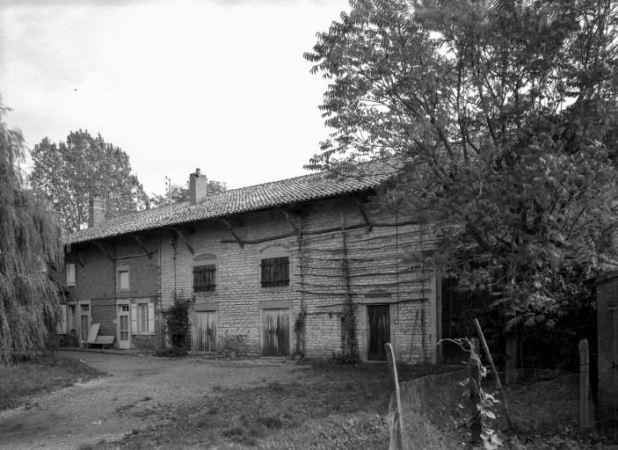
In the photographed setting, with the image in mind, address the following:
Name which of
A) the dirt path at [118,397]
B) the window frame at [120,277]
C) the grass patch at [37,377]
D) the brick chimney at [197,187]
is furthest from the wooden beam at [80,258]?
the grass patch at [37,377]

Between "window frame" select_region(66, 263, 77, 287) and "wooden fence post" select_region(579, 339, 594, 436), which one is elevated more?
"window frame" select_region(66, 263, 77, 287)

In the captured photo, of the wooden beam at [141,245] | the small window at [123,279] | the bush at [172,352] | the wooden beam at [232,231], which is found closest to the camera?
the wooden beam at [232,231]

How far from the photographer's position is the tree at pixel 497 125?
7520 mm

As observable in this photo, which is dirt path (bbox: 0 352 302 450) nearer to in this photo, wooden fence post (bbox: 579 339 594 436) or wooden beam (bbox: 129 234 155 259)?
wooden beam (bbox: 129 234 155 259)

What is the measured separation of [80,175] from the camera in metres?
38.7

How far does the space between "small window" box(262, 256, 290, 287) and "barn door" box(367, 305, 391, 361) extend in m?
3.35

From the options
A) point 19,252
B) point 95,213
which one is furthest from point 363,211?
point 95,213

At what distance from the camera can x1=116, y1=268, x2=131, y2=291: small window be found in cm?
2431

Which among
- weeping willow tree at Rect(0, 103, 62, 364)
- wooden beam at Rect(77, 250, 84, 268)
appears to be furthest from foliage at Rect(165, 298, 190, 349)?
weeping willow tree at Rect(0, 103, 62, 364)

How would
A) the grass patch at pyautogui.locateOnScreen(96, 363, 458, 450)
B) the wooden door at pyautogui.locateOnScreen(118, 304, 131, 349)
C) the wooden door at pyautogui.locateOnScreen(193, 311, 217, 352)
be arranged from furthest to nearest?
the wooden door at pyautogui.locateOnScreen(118, 304, 131, 349), the wooden door at pyautogui.locateOnScreen(193, 311, 217, 352), the grass patch at pyautogui.locateOnScreen(96, 363, 458, 450)

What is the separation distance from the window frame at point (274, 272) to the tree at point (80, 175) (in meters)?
23.7

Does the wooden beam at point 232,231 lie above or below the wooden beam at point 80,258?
above

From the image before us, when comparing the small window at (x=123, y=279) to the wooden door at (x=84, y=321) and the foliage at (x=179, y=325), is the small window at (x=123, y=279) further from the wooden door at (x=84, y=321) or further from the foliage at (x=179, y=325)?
the foliage at (x=179, y=325)

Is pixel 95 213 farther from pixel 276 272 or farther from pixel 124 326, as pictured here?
pixel 276 272
